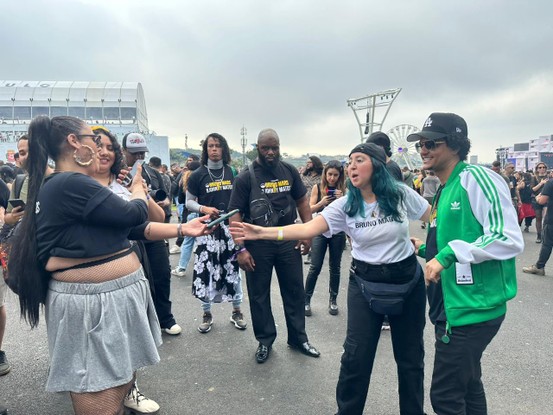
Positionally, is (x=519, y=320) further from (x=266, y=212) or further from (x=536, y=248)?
(x=536, y=248)

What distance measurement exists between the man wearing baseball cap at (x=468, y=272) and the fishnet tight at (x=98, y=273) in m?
1.62

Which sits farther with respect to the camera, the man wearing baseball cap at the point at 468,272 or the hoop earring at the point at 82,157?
the hoop earring at the point at 82,157

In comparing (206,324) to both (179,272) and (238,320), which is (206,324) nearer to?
(238,320)

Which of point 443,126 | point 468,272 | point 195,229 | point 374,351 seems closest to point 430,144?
point 443,126

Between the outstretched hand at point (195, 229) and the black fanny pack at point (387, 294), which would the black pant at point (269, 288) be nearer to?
the outstretched hand at point (195, 229)

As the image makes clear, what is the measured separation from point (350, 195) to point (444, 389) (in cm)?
125

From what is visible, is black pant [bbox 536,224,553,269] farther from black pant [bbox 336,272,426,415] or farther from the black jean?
black pant [bbox 336,272,426,415]

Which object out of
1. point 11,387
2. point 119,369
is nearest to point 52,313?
point 119,369

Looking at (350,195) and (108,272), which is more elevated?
(350,195)

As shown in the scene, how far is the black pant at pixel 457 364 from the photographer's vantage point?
1.79m

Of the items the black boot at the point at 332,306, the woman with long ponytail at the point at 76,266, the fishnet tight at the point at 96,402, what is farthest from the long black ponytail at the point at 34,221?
the black boot at the point at 332,306

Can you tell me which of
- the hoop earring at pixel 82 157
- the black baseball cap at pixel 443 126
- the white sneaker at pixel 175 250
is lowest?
the white sneaker at pixel 175 250

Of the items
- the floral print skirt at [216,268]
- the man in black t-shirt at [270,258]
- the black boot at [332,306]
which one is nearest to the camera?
the man in black t-shirt at [270,258]

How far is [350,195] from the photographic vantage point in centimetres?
245
